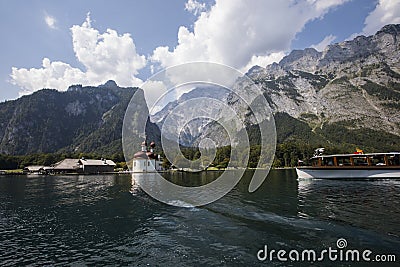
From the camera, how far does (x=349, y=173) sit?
57500mm

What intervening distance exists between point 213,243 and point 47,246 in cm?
944

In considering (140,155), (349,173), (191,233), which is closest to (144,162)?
(140,155)

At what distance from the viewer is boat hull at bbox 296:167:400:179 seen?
183 feet

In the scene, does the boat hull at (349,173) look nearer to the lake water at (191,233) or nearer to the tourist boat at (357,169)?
the tourist boat at (357,169)

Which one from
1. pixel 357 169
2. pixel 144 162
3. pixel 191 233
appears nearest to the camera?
pixel 191 233

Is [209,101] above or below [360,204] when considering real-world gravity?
above

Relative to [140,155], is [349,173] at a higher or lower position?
lower

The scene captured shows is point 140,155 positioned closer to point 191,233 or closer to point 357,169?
point 357,169

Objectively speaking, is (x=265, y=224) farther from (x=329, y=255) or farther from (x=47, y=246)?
(x=47, y=246)

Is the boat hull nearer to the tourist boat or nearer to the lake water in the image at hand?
the tourist boat

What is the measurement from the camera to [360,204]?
969 inches

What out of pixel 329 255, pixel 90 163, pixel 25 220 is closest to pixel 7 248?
pixel 25 220

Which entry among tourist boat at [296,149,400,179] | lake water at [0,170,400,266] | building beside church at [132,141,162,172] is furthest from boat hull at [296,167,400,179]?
building beside church at [132,141,162,172]

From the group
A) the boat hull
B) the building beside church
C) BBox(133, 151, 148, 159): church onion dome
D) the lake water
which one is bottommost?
the lake water
